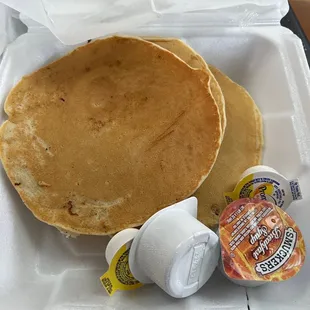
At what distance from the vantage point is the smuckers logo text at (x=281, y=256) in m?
0.76

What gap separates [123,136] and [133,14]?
0.29 meters

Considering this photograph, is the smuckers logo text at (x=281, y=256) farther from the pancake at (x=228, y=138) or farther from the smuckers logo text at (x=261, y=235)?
the pancake at (x=228, y=138)

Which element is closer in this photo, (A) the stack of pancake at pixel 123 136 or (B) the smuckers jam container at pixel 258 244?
(B) the smuckers jam container at pixel 258 244

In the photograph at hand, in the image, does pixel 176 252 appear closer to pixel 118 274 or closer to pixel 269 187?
pixel 118 274

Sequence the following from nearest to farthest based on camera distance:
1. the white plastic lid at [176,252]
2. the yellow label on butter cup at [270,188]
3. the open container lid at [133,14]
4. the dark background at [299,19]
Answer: the white plastic lid at [176,252] < the yellow label on butter cup at [270,188] < the open container lid at [133,14] < the dark background at [299,19]

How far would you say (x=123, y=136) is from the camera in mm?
954

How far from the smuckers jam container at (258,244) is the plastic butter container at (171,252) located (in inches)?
1.3

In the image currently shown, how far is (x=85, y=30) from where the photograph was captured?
1.04 metres

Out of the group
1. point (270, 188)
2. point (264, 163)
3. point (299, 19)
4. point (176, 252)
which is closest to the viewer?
point (176, 252)

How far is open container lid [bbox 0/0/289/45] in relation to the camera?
3.35 feet

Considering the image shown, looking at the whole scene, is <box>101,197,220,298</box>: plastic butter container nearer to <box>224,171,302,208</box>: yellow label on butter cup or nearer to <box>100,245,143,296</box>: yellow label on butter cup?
<box>100,245,143,296</box>: yellow label on butter cup

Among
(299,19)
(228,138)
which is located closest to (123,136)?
(228,138)

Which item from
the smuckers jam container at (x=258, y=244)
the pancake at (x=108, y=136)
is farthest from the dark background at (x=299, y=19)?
the smuckers jam container at (x=258, y=244)

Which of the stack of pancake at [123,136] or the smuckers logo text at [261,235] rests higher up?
the stack of pancake at [123,136]
